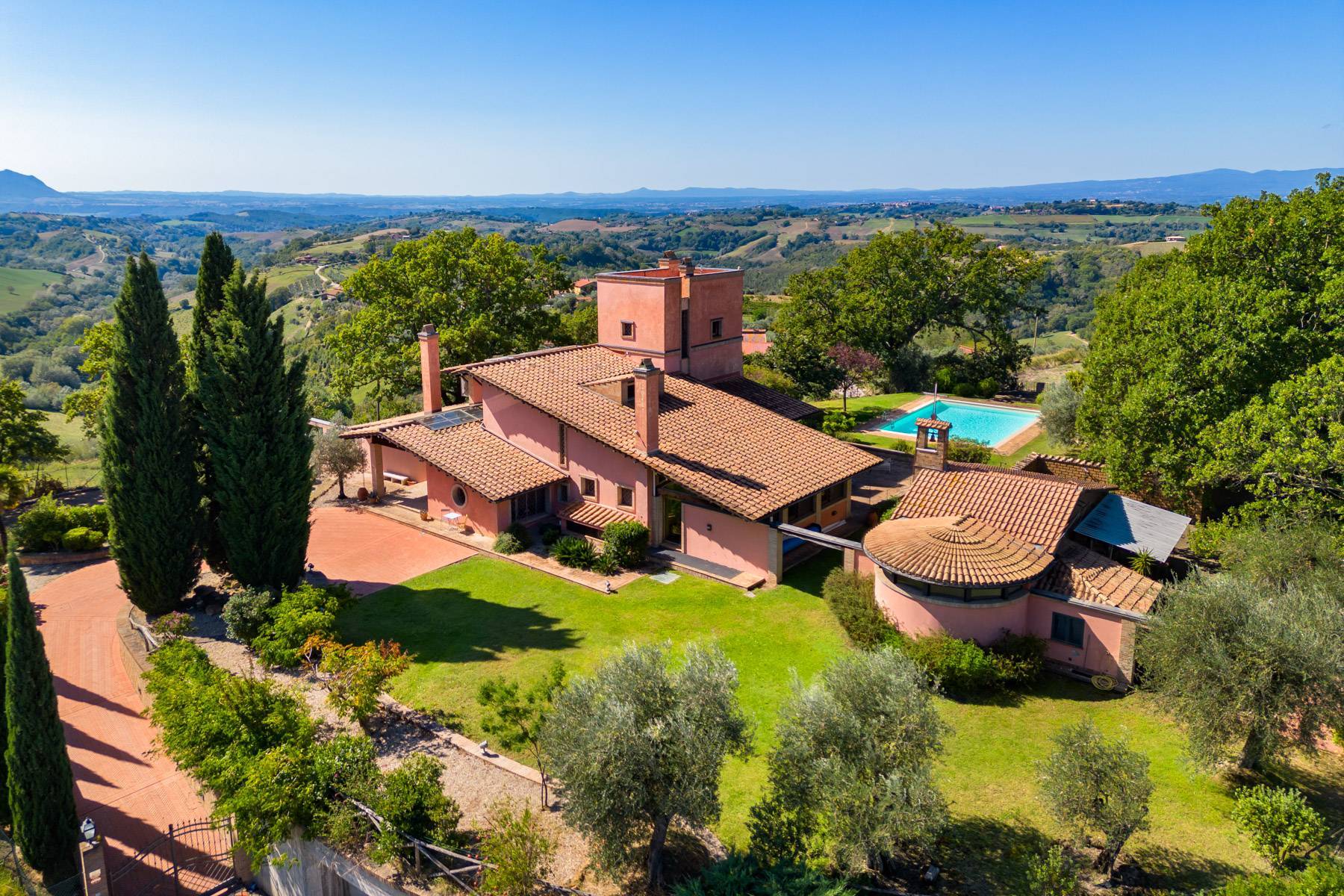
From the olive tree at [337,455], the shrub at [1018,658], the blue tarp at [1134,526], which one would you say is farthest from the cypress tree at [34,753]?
the blue tarp at [1134,526]

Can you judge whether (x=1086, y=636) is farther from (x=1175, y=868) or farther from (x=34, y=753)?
(x=34, y=753)

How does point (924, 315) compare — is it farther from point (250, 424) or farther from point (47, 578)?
point (47, 578)

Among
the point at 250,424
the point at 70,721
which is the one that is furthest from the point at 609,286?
the point at 70,721

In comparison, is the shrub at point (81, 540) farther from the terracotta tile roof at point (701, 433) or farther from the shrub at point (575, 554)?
the shrub at point (575, 554)

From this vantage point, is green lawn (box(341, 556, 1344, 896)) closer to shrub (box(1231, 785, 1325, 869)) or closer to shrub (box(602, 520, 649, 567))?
shrub (box(1231, 785, 1325, 869))

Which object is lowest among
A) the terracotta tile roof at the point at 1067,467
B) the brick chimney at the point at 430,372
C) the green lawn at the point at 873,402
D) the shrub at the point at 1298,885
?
the green lawn at the point at 873,402

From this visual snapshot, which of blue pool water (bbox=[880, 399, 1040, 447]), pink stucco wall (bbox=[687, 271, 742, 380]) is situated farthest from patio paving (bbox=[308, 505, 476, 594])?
blue pool water (bbox=[880, 399, 1040, 447])
